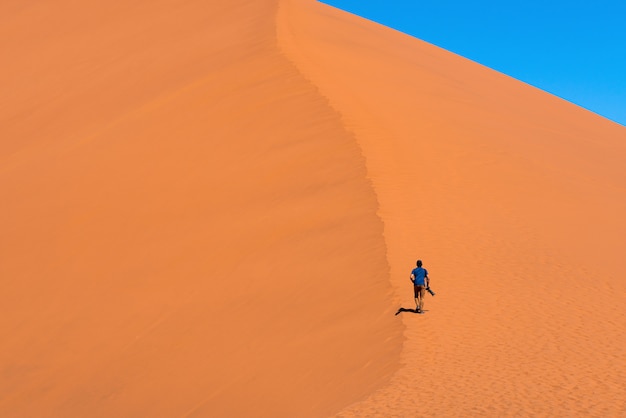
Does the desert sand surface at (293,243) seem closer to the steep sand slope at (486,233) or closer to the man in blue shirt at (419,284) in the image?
the steep sand slope at (486,233)

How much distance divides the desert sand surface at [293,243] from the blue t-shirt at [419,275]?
35 cm

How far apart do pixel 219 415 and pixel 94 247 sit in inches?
209

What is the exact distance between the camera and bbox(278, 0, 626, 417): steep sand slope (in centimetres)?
899

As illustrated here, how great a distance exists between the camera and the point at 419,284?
10688 millimetres

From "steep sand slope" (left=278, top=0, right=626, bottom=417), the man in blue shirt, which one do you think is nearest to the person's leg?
the man in blue shirt

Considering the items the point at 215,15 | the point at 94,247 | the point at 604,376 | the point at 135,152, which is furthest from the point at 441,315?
the point at 215,15

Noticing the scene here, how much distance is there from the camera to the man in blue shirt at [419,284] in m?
10.6

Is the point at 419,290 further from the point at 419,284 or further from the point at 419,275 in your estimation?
the point at 419,275

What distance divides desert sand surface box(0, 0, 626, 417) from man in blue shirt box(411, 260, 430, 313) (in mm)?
202

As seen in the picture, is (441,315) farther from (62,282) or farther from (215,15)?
(215,15)

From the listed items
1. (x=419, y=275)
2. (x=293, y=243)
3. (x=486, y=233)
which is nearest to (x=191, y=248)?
(x=293, y=243)

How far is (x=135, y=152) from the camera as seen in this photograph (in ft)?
52.5

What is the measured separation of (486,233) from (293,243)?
3.20 m

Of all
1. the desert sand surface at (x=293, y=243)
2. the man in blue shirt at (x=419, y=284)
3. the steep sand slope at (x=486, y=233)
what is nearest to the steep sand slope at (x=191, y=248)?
the desert sand surface at (x=293, y=243)
